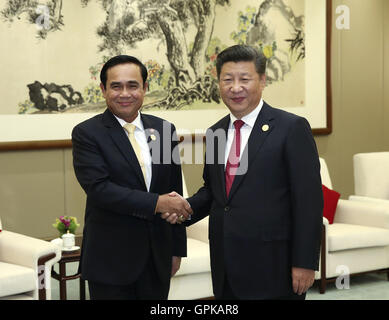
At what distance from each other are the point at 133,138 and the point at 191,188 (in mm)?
4229

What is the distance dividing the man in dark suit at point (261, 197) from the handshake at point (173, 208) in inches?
6.8

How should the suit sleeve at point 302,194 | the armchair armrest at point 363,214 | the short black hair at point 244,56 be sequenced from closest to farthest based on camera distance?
1. the suit sleeve at point 302,194
2. the short black hair at point 244,56
3. the armchair armrest at point 363,214

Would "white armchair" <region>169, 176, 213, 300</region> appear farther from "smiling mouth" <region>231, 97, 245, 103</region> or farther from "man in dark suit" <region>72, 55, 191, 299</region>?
"smiling mouth" <region>231, 97, 245, 103</region>

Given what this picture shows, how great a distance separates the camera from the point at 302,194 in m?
2.63

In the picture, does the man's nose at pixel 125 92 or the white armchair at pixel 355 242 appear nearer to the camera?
the man's nose at pixel 125 92

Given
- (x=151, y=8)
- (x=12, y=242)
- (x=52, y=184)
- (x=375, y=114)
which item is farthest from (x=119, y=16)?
(x=375, y=114)

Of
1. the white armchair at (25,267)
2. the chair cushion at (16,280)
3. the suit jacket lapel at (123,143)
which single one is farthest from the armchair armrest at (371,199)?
Answer: the suit jacket lapel at (123,143)

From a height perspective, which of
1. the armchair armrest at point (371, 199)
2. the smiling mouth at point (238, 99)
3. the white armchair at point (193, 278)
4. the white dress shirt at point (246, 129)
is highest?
the smiling mouth at point (238, 99)

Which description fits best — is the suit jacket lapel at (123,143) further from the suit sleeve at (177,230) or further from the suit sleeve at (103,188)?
the suit sleeve at (177,230)

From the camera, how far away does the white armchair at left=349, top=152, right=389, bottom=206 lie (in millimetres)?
6223

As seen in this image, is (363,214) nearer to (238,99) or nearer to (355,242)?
(355,242)

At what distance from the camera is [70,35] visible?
20.4 feet

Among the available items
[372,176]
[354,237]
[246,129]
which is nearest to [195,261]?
[354,237]

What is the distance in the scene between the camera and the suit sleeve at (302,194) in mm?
2633
